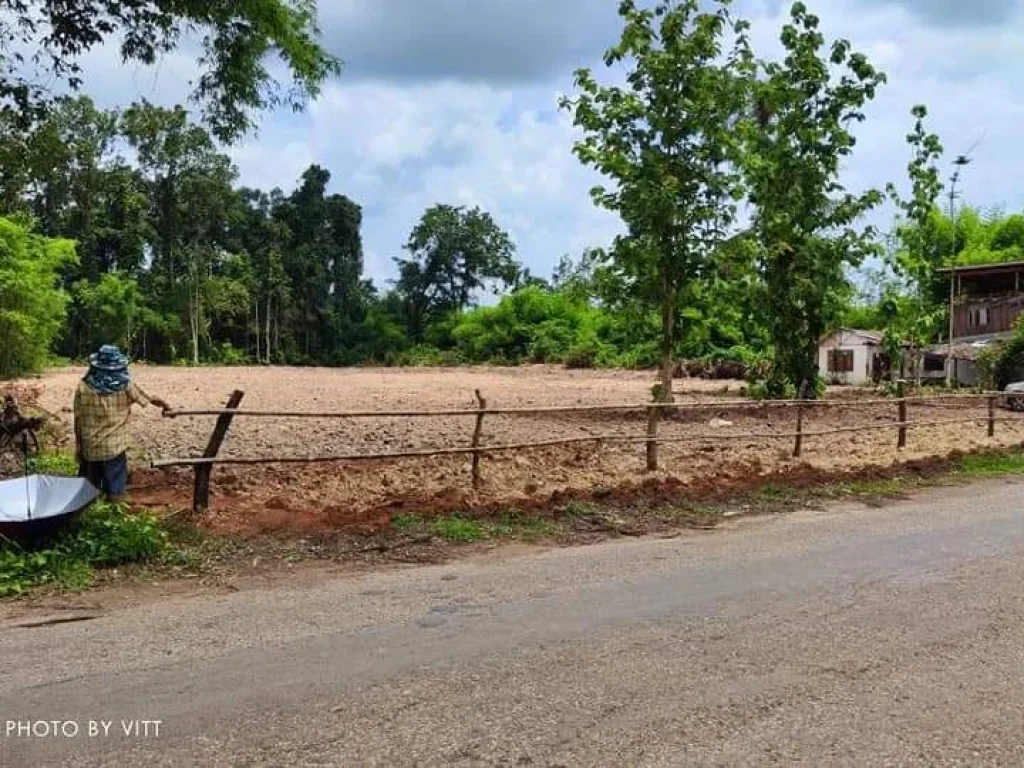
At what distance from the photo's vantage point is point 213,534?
668cm

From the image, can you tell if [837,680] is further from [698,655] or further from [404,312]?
[404,312]

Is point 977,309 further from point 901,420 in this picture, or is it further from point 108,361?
point 108,361

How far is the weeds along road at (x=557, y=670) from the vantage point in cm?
334

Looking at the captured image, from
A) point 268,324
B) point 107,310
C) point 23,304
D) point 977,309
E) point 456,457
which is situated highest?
point 107,310

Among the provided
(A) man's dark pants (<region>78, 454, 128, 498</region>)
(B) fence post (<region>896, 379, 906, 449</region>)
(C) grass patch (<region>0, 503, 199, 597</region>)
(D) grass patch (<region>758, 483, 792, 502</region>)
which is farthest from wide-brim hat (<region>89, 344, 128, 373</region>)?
(B) fence post (<region>896, 379, 906, 449</region>)

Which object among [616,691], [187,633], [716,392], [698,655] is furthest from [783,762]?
[716,392]

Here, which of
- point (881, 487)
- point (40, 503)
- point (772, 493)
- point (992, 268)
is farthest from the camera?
point (992, 268)

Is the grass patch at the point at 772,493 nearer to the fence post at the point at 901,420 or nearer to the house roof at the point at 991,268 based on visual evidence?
the fence post at the point at 901,420

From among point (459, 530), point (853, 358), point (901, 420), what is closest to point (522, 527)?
point (459, 530)

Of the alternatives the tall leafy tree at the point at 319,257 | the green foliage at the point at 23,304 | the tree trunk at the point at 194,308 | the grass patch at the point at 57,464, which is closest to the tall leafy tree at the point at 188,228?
the tree trunk at the point at 194,308

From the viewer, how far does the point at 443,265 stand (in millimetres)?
68938

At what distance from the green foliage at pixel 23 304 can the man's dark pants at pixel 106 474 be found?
73.1 ft

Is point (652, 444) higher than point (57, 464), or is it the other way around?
point (652, 444)

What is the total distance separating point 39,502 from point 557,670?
150 inches
